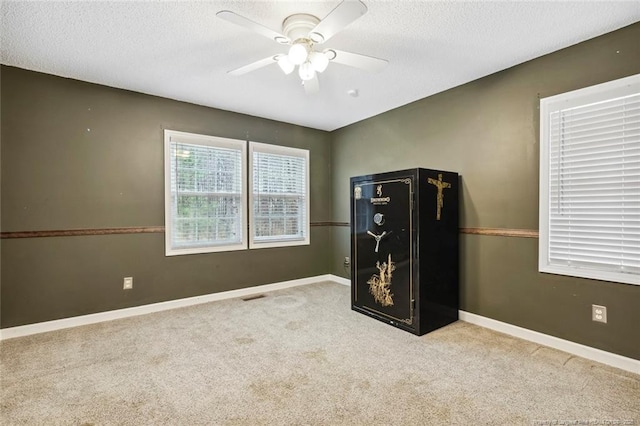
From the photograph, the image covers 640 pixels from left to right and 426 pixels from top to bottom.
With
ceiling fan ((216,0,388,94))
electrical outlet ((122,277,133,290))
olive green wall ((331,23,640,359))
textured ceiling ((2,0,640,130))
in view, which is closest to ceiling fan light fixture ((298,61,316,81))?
ceiling fan ((216,0,388,94))

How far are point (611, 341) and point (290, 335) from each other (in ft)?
8.17

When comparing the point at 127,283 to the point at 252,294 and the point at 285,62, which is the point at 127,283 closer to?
the point at 252,294

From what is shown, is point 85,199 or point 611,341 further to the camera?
point 85,199

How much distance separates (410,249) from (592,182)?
1458 millimetres

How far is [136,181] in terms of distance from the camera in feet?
11.2

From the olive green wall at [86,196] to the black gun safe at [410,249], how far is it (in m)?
1.92

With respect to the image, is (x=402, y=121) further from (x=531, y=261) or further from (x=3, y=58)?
(x=3, y=58)

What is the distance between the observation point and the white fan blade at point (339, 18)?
60.7 inches

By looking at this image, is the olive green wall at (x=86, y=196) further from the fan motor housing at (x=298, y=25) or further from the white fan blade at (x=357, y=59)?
the white fan blade at (x=357, y=59)

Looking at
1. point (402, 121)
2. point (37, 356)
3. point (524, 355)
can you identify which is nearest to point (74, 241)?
point (37, 356)

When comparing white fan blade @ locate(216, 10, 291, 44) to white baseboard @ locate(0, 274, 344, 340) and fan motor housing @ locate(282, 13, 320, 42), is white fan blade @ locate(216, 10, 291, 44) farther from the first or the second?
white baseboard @ locate(0, 274, 344, 340)

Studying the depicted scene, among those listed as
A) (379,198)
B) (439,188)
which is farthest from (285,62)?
(439,188)

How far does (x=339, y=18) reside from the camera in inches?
66.1

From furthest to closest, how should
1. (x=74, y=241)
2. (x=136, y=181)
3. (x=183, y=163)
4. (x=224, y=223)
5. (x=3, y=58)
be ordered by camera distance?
(x=224, y=223) → (x=183, y=163) → (x=136, y=181) → (x=74, y=241) → (x=3, y=58)
